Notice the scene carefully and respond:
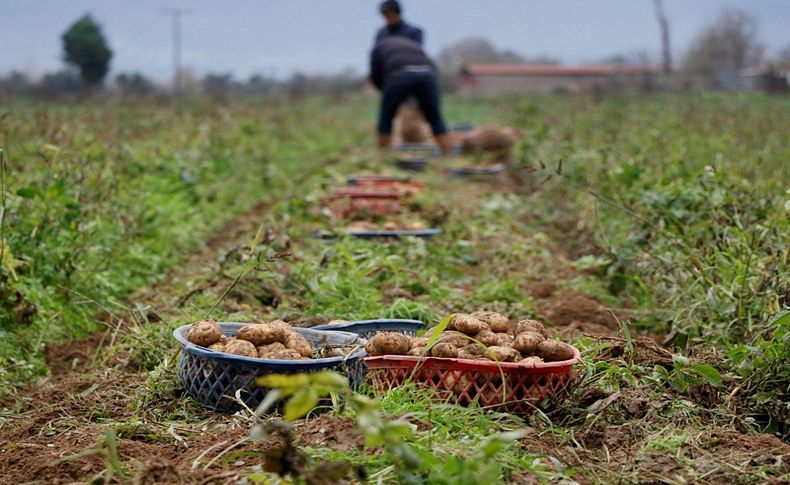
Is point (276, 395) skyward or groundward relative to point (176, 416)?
skyward

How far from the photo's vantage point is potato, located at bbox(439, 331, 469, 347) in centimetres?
330

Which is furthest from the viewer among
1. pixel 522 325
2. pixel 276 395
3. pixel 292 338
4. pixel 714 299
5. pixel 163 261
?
pixel 163 261

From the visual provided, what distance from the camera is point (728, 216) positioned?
515cm

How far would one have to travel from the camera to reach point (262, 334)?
128 inches

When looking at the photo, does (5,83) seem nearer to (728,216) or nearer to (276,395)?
(728,216)

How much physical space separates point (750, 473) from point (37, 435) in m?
2.21

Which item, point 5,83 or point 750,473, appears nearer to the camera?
point 750,473

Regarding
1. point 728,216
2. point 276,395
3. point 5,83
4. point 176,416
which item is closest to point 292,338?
point 176,416

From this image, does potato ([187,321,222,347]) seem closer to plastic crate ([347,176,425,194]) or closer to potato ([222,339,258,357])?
potato ([222,339,258,357])

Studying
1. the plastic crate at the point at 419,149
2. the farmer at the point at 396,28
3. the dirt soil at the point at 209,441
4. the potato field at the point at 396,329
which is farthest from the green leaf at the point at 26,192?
the farmer at the point at 396,28

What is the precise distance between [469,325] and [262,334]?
73cm

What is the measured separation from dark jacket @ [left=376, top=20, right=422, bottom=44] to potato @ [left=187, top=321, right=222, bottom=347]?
9823 millimetres

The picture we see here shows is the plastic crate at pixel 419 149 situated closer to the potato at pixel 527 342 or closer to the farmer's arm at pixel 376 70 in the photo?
the farmer's arm at pixel 376 70

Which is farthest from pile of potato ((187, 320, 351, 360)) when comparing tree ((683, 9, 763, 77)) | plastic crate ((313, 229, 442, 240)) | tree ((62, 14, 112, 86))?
tree ((683, 9, 763, 77))
